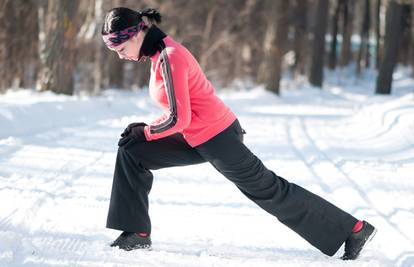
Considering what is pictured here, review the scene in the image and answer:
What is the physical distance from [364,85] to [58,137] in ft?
99.4

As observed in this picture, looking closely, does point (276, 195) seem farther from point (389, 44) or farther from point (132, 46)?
point (389, 44)

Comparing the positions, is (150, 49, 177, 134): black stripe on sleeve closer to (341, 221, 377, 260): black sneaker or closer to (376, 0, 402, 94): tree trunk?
(341, 221, 377, 260): black sneaker

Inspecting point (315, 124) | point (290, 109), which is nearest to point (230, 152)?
point (315, 124)

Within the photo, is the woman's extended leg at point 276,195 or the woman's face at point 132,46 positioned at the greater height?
the woman's face at point 132,46

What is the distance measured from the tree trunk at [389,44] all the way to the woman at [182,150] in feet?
55.8

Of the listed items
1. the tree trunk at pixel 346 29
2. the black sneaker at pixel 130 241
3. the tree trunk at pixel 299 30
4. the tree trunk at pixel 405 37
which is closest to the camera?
the black sneaker at pixel 130 241

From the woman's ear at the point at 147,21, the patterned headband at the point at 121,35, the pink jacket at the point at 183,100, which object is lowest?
the pink jacket at the point at 183,100

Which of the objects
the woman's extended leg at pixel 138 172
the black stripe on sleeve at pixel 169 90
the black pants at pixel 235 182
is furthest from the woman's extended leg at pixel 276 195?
the black stripe on sleeve at pixel 169 90

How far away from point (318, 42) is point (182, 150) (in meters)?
25.3

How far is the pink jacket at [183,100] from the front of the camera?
11.2 ft

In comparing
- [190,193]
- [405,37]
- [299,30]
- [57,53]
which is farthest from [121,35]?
[405,37]

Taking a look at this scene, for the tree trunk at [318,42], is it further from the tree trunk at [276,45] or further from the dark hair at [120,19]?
the dark hair at [120,19]

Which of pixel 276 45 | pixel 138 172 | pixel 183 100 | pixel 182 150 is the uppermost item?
pixel 183 100

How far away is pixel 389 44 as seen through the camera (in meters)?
20.5
